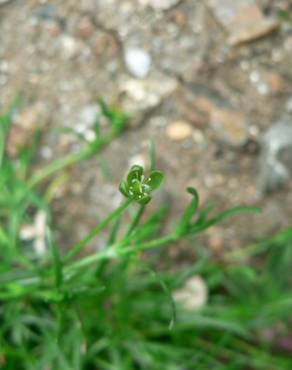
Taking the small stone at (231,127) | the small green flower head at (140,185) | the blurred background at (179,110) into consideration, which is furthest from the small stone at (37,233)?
the small green flower head at (140,185)

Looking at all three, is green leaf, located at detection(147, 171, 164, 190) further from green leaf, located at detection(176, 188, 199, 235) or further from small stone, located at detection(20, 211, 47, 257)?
small stone, located at detection(20, 211, 47, 257)

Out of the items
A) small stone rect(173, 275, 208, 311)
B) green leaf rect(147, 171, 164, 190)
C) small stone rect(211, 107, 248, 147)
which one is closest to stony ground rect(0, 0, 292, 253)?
small stone rect(211, 107, 248, 147)

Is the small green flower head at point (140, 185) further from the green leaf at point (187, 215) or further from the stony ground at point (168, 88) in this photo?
the stony ground at point (168, 88)

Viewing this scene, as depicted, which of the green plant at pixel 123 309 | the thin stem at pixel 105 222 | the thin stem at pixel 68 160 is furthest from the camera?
the thin stem at pixel 68 160

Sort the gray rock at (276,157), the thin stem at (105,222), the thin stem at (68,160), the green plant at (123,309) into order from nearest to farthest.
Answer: the thin stem at (105,222), the green plant at (123,309), the thin stem at (68,160), the gray rock at (276,157)

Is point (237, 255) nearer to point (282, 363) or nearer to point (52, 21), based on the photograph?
point (282, 363)

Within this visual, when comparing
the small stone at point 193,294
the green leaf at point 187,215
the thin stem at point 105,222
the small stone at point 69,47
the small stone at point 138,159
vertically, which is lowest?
the thin stem at point 105,222

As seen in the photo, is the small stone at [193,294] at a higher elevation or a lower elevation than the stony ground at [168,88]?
lower

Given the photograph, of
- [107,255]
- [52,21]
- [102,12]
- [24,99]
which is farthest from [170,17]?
[107,255]
